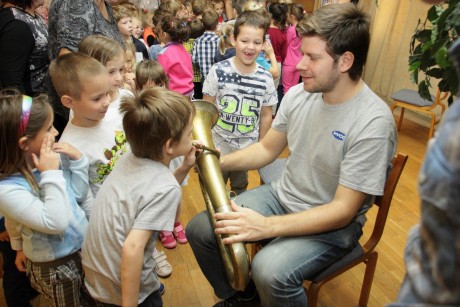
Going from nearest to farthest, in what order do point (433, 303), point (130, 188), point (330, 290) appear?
point (433, 303), point (130, 188), point (330, 290)

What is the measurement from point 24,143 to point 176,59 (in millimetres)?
2221

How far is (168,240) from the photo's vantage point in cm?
247

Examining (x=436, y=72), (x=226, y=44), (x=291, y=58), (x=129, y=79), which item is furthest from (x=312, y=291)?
(x=291, y=58)

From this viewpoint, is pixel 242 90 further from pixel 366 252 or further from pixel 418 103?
pixel 418 103

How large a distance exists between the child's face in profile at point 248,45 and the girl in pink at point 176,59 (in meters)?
1.00

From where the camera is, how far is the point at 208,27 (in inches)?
158

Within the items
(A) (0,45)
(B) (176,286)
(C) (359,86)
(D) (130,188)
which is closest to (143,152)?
(D) (130,188)

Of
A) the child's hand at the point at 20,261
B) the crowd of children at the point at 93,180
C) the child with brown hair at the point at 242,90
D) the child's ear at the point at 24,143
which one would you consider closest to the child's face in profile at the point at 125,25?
the child with brown hair at the point at 242,90

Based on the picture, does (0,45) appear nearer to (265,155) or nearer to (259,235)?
(265,155)

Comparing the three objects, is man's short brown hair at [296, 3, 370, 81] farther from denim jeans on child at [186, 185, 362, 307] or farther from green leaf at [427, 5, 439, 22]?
denim jeans on child at [186, 185, 362, 307]

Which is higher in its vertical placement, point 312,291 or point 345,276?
point 312,291

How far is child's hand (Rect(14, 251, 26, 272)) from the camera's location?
4.82 feet

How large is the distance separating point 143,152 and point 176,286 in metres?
1.23

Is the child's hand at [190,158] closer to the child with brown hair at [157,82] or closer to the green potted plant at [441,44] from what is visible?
the green potted plant at [441,44]
